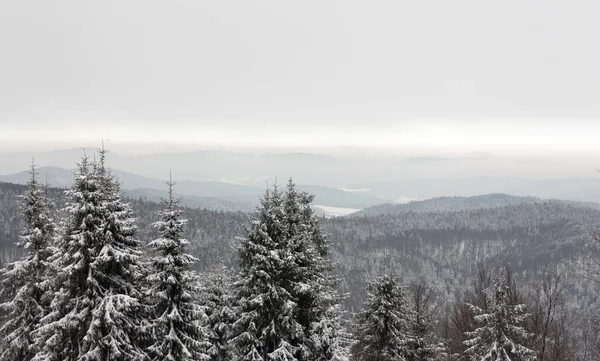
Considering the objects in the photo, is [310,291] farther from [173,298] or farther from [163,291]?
[163,291]

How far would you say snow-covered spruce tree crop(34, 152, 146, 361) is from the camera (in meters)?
16.0

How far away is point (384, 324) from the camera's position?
81.3 ft

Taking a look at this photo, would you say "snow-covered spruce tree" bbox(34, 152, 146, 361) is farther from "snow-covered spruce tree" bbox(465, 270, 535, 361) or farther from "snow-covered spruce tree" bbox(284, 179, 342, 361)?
"snow-covered spruce tree" bbox(465, 270, 535, 361)

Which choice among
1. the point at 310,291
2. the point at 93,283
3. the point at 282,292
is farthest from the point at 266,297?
the point at 93,283

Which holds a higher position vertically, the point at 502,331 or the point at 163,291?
the point at 163,291

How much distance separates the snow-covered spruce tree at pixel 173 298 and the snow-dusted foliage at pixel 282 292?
7.19 ft

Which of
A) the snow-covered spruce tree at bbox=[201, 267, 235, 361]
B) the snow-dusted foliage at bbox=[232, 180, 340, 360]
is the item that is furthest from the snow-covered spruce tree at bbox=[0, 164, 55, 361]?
the snow-dusted foliage at bbox=[232, 180, 340, 360]

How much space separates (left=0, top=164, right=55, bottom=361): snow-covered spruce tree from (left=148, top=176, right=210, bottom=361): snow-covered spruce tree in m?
6.32

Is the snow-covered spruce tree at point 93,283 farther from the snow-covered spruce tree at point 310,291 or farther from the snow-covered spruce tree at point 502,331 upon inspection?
the snow-covered spruce tree at point 502,331

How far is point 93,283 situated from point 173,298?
3.34 metres

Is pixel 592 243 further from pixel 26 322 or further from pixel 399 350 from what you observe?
pixel 26 322

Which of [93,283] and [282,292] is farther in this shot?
[282,292]

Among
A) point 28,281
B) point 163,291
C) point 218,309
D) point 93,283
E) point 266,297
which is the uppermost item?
point 93,283

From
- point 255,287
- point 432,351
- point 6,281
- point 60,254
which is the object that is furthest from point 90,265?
point 432,351
